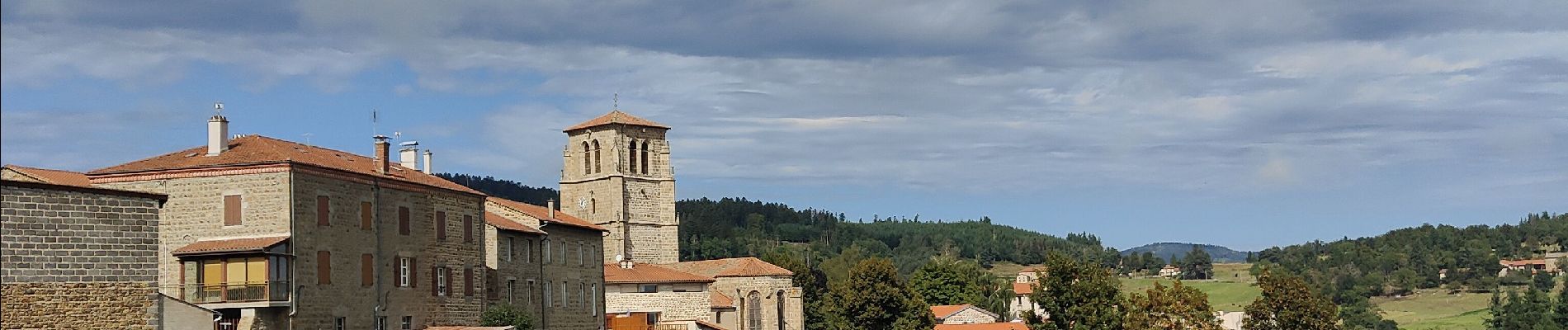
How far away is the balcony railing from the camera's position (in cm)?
4106

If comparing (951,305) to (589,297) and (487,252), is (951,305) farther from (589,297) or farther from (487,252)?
(487,252)

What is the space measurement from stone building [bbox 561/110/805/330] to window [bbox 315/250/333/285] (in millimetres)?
41438

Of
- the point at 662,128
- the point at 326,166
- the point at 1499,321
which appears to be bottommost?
the point at 1499,321

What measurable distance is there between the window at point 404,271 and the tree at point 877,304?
1614 inches

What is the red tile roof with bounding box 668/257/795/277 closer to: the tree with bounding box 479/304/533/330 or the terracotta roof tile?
the terracotta roof tile

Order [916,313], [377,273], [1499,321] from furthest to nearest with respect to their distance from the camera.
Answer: [1499,321], [916,313], [377,273]

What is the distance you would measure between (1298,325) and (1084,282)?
915 centimetres

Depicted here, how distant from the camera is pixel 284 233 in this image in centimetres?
4166

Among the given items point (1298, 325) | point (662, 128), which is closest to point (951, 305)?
point (662, 128)

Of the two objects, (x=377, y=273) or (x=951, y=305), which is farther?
(x=951, y=305)

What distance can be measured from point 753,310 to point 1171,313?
103ft

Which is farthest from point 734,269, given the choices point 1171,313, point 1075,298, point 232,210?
point 232,210

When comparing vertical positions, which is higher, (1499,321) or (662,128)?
(662,128)

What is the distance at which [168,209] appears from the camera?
42688 millimetres
